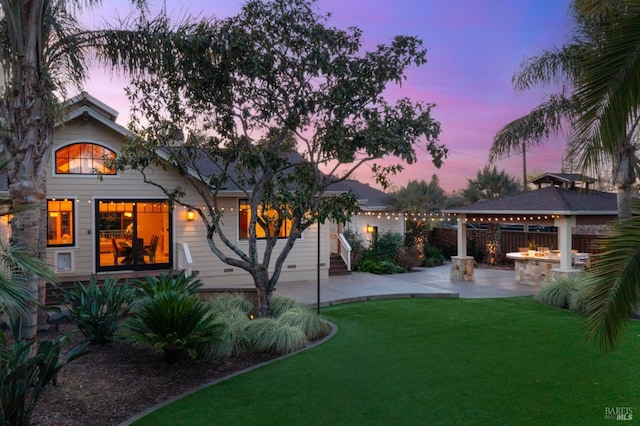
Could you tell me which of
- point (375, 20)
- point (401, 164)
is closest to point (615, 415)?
Answer: point (401, 164)

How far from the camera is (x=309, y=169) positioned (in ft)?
32.7

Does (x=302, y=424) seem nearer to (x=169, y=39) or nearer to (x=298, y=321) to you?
(x=298, y=321)

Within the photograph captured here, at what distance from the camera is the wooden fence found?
18297 millimetres

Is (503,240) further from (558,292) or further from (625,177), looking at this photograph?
(625,177)

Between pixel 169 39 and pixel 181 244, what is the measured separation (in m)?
7.41

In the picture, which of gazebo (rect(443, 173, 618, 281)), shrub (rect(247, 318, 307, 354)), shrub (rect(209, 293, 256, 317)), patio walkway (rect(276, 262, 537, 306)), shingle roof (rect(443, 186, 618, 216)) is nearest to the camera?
shrub (rect(247, 318, 307, 354))

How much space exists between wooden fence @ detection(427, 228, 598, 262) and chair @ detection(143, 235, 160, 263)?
13939 mm

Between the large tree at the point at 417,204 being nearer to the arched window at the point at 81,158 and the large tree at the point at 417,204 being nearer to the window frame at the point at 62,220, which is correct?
the arched window at the point at 81,158

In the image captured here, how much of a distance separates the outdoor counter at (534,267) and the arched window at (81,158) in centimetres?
1287

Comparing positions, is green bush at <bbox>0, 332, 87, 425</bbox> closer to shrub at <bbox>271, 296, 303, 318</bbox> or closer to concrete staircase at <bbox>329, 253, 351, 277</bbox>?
shrub at <bbox>271, 296, 303, 318</bbox>

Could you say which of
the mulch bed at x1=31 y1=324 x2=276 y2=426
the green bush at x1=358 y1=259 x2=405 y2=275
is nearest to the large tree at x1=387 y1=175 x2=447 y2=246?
the green bush at x1=358 y1=259 x2=405 y2=275

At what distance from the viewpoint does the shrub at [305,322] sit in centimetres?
840

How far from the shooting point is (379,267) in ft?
59.5

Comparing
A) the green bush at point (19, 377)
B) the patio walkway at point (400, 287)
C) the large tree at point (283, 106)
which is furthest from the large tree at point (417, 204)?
the green bush at point (19, 377)
